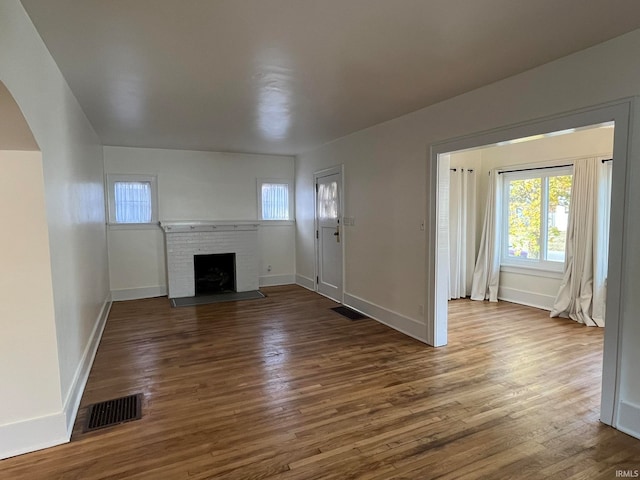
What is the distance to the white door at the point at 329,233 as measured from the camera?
5582 millimetres

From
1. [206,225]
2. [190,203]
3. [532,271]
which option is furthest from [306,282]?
[532,271]

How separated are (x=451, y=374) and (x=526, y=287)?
3.05 meters

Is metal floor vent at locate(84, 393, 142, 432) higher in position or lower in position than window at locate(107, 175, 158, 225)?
lower

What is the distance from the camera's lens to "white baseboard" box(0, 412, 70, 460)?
210 cm

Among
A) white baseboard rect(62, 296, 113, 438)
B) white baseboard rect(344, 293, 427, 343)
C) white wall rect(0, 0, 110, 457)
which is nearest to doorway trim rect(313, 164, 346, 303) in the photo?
white baseboard rect(344, 293, 427, 343)

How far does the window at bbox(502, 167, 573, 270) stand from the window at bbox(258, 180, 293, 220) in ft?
12.6

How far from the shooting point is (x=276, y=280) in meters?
7.14

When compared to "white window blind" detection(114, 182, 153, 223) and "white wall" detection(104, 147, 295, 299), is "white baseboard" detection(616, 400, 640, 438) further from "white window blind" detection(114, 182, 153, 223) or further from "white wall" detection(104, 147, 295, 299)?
"white window blind" detection(114, 182, 153, 223)

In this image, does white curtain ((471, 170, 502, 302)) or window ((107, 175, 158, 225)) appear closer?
white curtain ((471, 170, 502, 302))

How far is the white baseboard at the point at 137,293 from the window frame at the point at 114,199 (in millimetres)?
1055

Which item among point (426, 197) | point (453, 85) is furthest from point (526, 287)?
point (453, 85)

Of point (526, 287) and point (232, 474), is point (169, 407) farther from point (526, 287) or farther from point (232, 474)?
point (526, 287)

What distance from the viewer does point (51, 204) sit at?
2.21 m

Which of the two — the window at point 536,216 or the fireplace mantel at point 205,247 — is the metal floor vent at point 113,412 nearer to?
the fireplace mantel at point 205,247
